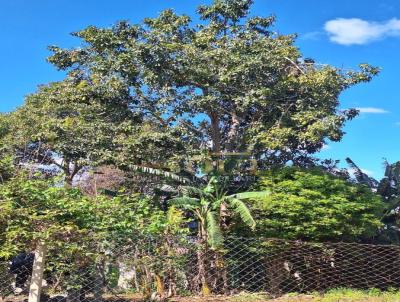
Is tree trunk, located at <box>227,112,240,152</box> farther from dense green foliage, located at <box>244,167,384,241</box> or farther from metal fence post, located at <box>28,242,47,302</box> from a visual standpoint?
metal fence post, located at <box>28,242,47,302</box>

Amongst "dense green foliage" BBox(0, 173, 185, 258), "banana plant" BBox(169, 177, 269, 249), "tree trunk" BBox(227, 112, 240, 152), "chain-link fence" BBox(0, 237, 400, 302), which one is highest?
"tree trunk" BBox(227, 112, 240, 152)

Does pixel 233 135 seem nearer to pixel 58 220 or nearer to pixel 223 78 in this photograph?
pixel 223 78

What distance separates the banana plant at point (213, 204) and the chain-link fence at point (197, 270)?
1.48m

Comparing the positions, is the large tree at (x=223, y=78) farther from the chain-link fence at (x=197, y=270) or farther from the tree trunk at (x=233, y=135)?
the chain-link fence at (x=197, y=270)

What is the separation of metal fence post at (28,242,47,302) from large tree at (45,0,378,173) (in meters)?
6.47

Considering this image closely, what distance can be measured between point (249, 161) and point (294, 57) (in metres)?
2.79

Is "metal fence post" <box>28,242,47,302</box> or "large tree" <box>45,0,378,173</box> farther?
"large tree" <box>45,0,378,173</box>

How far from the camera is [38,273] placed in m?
4.43

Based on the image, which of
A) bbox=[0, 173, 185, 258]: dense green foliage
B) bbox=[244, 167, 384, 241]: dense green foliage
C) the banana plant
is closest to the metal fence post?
bbox=[0, 173, 185, 258]: dense green foliage

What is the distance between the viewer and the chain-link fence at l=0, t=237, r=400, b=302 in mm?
4902

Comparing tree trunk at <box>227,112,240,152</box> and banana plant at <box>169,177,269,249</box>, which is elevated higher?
tree trunk at <box>227,112,240,152</box>

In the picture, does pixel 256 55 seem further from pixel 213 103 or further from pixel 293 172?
pixel 293 172

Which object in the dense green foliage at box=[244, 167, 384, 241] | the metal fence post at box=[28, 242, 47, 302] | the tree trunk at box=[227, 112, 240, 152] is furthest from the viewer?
the tree trunk at box=[227, 112, 240, 152]

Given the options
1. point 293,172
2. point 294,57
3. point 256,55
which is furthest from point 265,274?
point 294,57
